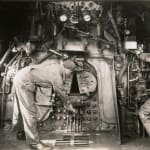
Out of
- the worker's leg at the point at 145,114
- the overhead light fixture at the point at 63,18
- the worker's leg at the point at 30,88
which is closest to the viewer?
the worker's leg at the point at 30,88

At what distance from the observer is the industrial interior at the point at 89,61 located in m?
3.43

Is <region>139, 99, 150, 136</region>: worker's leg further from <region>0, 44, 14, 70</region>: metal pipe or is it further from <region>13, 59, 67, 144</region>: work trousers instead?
<region>0, 44, 14, 70</region>: metal pipe

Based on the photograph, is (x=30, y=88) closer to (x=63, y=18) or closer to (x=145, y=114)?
(x=63, y=18)

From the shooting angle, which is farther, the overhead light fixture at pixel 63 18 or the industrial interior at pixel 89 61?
the overhead light fixture at pixel 63 18

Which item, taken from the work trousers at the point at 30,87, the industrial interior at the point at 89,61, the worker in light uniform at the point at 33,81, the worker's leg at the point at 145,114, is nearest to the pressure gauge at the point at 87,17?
the industrial interior at the point at 89,61

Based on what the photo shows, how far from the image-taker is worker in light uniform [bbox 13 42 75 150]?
11.0ft

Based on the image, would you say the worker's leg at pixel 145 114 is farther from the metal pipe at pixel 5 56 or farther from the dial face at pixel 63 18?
the metal pipe at pixel 5 56

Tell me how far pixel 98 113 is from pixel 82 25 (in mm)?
1064

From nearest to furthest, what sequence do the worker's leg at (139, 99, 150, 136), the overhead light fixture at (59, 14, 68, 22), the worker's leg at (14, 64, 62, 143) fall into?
the worker's leg at (14, 64, 62, 143) → the worker's leg at (139, 99, 150, 136) → the overhead light fixture at (59, 14, 68, 22)

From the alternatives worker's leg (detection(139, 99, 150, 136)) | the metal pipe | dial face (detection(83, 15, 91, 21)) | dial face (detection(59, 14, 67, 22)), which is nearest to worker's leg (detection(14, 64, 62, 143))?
the metal pipe

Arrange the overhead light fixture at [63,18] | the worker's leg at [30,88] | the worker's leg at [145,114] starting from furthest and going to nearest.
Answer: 1. the overhead light fixture at [63,18]
2. the worker's leg at [145,114]
3. the worker's leg at [30,88]

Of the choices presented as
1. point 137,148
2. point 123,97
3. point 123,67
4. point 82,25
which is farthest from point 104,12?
point 137,148

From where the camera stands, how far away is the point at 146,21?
3.69 meters

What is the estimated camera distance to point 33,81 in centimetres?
341
